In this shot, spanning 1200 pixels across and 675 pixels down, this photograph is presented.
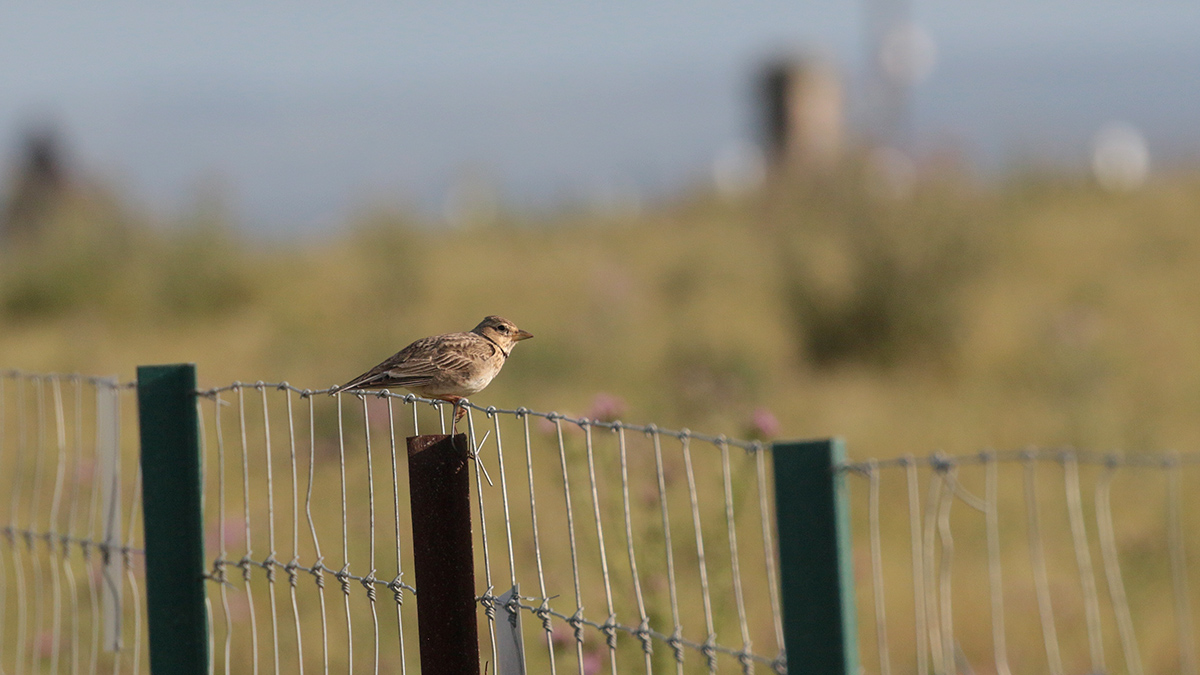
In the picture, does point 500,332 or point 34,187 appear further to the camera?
point 34,187

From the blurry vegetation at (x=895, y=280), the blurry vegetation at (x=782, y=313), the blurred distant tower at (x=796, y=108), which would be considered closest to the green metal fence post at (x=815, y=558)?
the blurry vegetation at (x=782, y=313)

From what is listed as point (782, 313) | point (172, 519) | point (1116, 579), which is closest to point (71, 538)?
point (172, 519)

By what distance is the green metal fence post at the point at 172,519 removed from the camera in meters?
4.05

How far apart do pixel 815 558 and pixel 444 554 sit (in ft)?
3.74

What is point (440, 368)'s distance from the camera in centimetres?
425

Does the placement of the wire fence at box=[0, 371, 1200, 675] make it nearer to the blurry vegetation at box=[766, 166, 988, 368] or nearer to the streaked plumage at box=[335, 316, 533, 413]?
the streaked plumage at box=[335, 316, 533, 413]

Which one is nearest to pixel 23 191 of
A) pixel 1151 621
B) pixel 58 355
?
pixel 58 355

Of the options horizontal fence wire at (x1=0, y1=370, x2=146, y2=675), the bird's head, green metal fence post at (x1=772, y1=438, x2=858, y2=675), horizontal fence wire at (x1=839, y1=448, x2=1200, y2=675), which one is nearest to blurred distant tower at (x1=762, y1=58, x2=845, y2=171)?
horizontal fence wire at (x1=0, y1=370, x2=146, y2=675)

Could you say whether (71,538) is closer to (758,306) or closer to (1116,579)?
(1116,579)

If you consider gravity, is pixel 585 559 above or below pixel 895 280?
below

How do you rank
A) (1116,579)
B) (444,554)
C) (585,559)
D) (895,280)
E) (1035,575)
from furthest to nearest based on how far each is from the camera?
1. (895,280)
2. (585,559)
3. (1116,579)
4. (1035,575)
5. (444,554)

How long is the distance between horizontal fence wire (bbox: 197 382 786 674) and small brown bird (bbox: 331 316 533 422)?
10cm

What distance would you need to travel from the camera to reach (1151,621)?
291 inches

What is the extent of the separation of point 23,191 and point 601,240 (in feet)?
65.3
